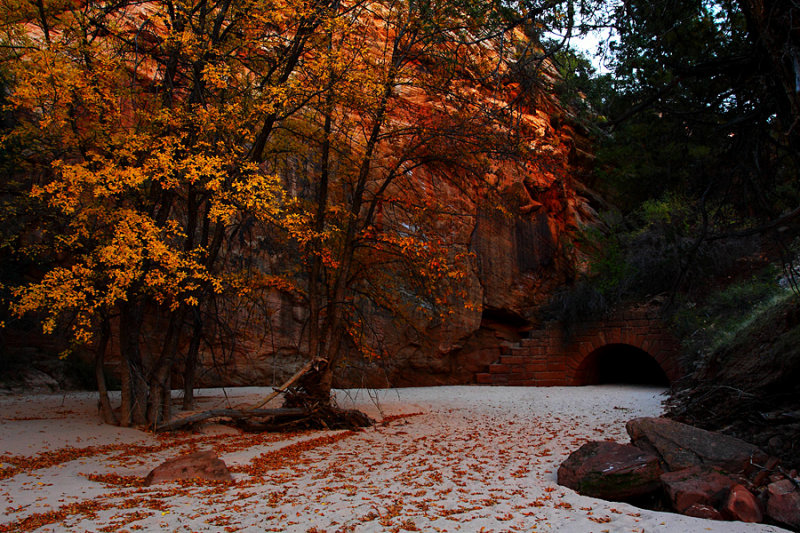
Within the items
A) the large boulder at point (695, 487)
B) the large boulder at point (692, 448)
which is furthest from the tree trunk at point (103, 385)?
the large boulder at point (695, 487)

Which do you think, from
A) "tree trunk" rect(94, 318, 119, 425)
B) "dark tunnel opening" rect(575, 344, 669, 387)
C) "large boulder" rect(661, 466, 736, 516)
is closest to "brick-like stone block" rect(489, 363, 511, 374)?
"dark tunnel opening" rect(575, 344, 669, 387)

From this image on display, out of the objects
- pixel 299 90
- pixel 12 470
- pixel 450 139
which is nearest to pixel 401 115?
pixel 450 139

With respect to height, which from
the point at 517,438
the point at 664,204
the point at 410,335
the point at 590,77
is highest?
the point at 664,204

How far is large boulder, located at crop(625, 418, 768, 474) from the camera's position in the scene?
4523 millimetres

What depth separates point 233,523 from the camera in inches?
142

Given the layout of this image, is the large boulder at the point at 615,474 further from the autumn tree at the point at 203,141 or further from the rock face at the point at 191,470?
the autumn tree at the point at 203,141

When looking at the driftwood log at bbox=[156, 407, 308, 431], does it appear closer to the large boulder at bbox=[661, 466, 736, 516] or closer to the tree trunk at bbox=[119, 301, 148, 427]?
the tree trunk at bbox=[119, 301, 148, 427]

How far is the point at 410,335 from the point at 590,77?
9.77m

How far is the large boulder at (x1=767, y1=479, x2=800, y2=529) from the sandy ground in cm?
20

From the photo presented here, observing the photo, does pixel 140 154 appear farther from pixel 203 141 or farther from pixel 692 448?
pixel 692 448

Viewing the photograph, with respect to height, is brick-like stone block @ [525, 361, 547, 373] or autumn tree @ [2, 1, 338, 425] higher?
autumn tree @ [2, 1, 338, 425]

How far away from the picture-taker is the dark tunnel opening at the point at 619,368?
1595 centimetres

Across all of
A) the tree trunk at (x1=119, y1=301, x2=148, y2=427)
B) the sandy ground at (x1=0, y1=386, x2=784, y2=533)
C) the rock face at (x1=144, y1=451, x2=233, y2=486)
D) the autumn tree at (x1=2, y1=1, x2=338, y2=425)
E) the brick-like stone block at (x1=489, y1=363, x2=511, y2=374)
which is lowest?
the sandy ground at (x1=0, y1=386, x2=784, y2=533)

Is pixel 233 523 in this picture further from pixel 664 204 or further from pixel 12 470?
pixel 664 204
